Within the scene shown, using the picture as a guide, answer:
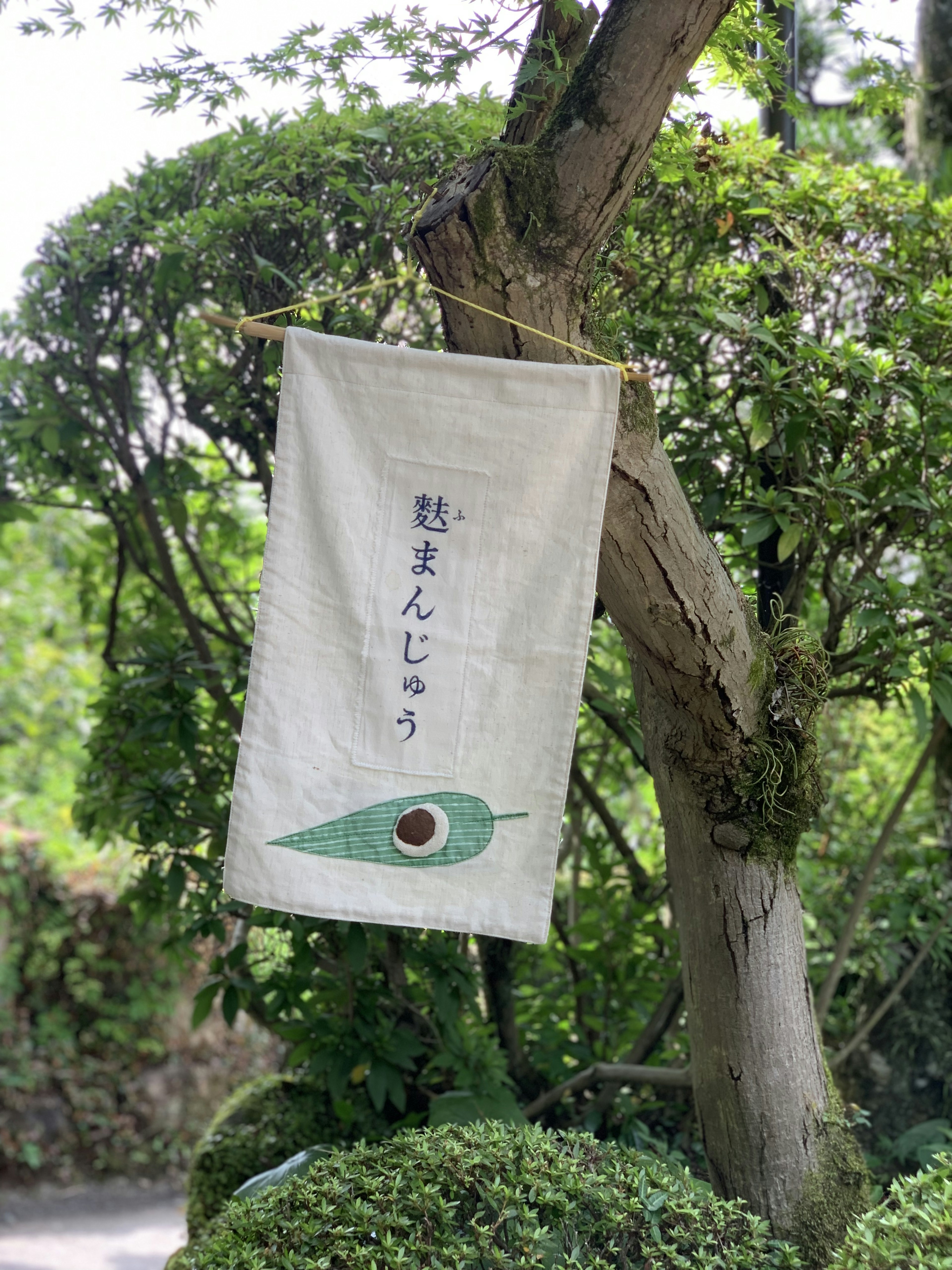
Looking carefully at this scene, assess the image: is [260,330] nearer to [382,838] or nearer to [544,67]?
[544,67]

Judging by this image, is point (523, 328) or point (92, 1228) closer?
point (523, 328)

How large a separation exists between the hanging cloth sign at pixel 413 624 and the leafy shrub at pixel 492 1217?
0.47 meters

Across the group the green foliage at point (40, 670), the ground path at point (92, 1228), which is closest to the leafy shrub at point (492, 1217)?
the ground path at point (92, 1228)

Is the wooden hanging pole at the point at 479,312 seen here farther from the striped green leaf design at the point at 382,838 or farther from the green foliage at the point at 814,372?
the striped green leaf design at the point at 382,838

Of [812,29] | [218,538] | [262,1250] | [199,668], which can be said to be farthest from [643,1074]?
[812,29]

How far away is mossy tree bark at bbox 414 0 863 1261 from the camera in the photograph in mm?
1600

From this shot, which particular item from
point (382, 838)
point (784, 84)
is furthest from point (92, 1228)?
point (784, 84)

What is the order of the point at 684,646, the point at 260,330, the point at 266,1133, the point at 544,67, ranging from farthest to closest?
the point at 266,1133, the point at 684,646, the point at 544,67, the point at 260,330

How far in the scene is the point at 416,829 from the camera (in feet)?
5.28

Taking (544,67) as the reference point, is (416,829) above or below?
below

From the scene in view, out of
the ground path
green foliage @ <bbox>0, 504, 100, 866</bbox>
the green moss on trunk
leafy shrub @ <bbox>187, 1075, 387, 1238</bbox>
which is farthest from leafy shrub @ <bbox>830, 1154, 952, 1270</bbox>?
green foliage @ <bbox>0, 504, 100, 866</bbox>

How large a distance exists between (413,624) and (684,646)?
1.68 feet

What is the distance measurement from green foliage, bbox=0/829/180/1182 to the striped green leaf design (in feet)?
12.2

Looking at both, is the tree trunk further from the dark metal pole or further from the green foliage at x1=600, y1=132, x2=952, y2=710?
the green foliage at x1=600, y1=132, x2=952, y2=710
